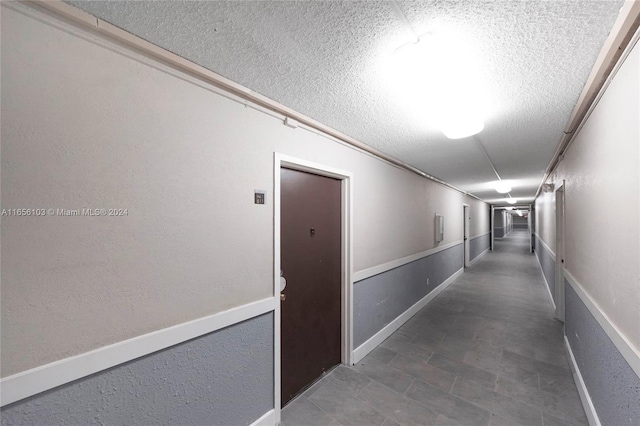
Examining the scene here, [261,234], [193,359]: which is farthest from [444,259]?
[193,359]

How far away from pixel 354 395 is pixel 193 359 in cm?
151

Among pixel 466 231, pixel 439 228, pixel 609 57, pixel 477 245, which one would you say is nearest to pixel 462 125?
pixel 609 57

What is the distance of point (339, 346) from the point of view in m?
2.69

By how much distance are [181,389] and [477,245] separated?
426 inches

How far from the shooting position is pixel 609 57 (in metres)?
1.24

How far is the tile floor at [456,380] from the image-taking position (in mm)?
1961

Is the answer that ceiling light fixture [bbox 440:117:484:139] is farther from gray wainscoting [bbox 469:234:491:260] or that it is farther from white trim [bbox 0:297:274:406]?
gray wainscoting [bbox 469:234:491:260]

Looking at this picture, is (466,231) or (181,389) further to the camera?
(466,231)

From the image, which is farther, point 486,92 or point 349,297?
point 349,297

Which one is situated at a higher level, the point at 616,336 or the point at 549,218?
the point at 549,218

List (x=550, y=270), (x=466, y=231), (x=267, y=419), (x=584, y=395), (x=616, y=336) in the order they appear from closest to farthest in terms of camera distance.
Answer: (x=616, y=336) → (x=267, y=419) → (x=584, y=395) → (x=550, y=270) → (x=466, y=231)

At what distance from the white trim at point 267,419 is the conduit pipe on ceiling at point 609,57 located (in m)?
2.92

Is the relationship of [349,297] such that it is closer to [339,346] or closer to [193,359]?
[339,346]

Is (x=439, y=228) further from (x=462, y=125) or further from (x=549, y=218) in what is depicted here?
(x=462, y=125)
